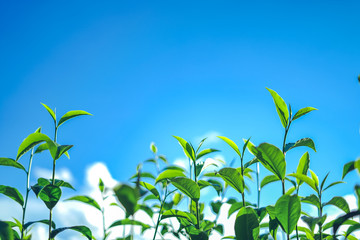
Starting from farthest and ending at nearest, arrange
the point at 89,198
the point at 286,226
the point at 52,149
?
the point at 89,198 → the point at 52,149 → the point at 286,226

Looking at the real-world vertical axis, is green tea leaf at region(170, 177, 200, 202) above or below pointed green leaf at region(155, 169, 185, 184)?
below

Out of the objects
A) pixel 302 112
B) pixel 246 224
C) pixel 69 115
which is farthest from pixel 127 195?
pixel 302 112

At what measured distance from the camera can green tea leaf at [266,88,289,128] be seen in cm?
128

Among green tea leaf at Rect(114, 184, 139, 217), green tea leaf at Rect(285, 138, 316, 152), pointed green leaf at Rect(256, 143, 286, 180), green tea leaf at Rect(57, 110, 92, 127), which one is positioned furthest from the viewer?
green tea leaf at Rect(57, 110, 92, 127)

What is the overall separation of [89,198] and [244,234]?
0.85 m

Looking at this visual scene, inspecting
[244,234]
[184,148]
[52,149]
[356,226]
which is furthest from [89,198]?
[356,226]

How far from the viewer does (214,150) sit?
1.60m

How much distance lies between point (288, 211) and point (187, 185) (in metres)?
0.38

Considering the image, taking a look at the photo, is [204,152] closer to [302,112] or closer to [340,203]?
[302,112]

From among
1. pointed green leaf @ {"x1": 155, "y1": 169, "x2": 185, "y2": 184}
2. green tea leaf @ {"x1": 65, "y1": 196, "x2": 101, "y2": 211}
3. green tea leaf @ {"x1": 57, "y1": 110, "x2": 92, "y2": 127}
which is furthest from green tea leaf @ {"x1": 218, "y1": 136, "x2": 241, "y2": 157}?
green tea leaf @ {"x1": 65, "y1": 196, "x2": 101, "y2": 211}

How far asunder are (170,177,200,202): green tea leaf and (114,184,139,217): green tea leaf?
47cm

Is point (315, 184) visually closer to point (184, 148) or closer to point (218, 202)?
point (184, 148)

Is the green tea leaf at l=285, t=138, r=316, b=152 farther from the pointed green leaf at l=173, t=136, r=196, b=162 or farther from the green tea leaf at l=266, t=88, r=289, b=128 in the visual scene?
the pointed green leaf at l=173, t=136, r=196, b=162

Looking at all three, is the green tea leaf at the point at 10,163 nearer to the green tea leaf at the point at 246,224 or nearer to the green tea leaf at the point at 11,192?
the green tea leaf at the point at 11,192
